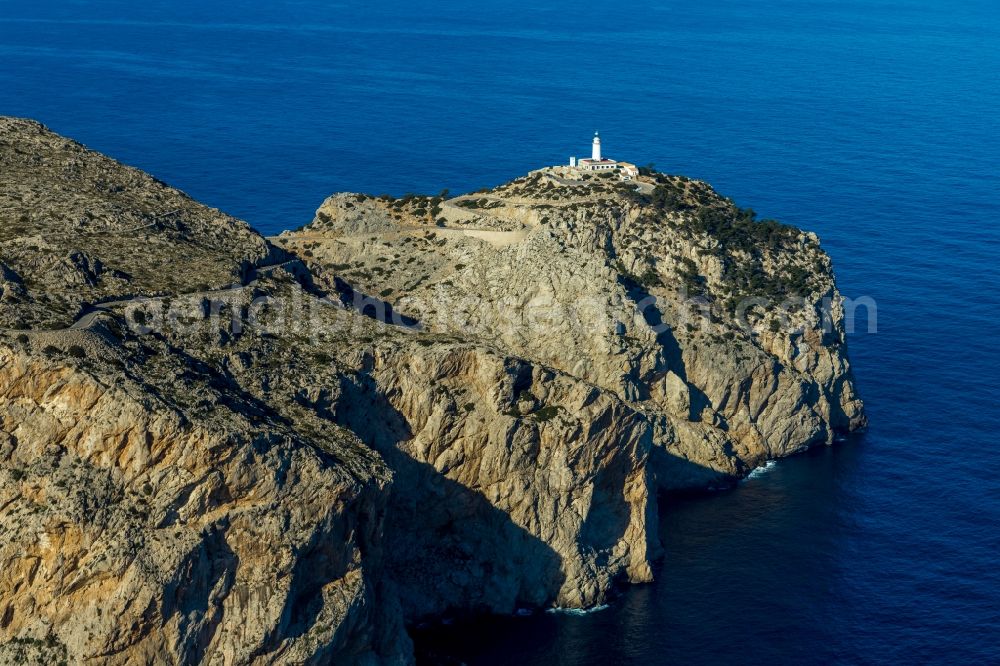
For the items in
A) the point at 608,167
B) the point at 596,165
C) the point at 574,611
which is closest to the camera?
the point at 574,611

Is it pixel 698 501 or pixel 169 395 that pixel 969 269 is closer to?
pixel 698 501

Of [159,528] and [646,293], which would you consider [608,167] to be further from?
[159,528]

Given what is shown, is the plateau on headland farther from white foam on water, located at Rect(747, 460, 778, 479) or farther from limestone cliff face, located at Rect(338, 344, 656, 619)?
white foam on water, located at Rect(747, 460, 778, 479)

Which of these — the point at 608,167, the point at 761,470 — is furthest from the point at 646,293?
the point at 608,167

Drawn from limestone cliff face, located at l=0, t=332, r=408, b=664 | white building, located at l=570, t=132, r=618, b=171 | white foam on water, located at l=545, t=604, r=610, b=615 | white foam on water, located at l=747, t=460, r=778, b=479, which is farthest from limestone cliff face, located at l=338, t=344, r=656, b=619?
white building, located at l=570, t=132, r=618, b=171

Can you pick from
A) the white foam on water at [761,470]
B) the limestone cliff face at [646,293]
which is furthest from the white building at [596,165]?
the white foam on water at [761,470]

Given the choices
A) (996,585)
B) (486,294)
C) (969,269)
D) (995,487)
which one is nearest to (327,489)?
(486,294)

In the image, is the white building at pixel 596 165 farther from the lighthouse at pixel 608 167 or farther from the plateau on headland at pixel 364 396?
the plateau on headland at pixel 364 396

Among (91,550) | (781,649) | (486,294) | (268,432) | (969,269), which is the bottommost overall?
(781,649)
